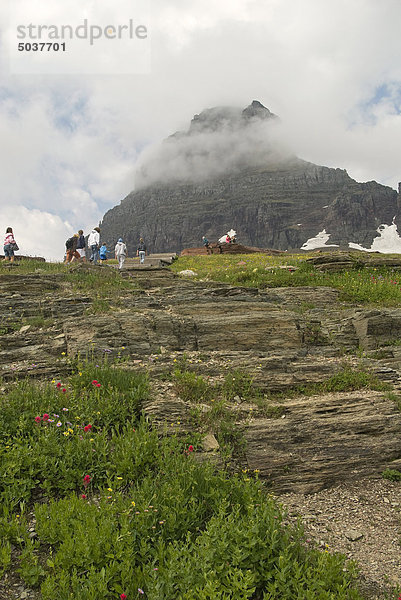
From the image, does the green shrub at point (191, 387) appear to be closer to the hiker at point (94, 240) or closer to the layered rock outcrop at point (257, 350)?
the layered rock outcrop at point (257, 350)

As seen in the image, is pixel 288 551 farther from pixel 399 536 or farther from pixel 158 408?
pixel 158 408

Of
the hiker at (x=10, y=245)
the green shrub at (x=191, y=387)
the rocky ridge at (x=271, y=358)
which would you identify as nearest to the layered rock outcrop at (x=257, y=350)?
the rocky ridge at (x=271, y=358)

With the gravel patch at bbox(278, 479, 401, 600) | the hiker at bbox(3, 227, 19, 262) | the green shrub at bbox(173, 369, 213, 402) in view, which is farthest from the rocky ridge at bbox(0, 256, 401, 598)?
the hiker at bbox(3, 227, 19, 262)

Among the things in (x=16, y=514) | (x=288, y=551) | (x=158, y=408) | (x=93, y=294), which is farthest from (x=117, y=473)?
(x=93, y=294)

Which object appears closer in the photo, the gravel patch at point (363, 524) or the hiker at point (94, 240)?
the gravel patch at point (363, 524)

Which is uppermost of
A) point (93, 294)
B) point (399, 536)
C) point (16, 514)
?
point (93, 294)

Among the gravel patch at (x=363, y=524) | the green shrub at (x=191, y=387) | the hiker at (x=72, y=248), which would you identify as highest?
the hiker at (x=72, y=248)

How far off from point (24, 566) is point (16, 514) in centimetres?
79

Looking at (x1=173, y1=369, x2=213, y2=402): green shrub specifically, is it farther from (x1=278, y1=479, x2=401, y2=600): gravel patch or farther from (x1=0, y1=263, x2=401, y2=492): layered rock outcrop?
(x1=278, y1=479, x2=401, y2=600): gravel patch

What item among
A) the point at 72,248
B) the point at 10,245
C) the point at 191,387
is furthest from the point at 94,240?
the point at 191,387

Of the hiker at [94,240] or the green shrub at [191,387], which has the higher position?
the hiker at [94,240]

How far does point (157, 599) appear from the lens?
10.7 ft

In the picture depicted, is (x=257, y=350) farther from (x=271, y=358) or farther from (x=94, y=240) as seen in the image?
(x=94, y=240)

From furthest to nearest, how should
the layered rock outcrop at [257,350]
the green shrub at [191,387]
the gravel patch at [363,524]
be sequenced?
the green shrub at [191,387], the layered rock outcrop at [257,350], the gravel patch at [363,524]
